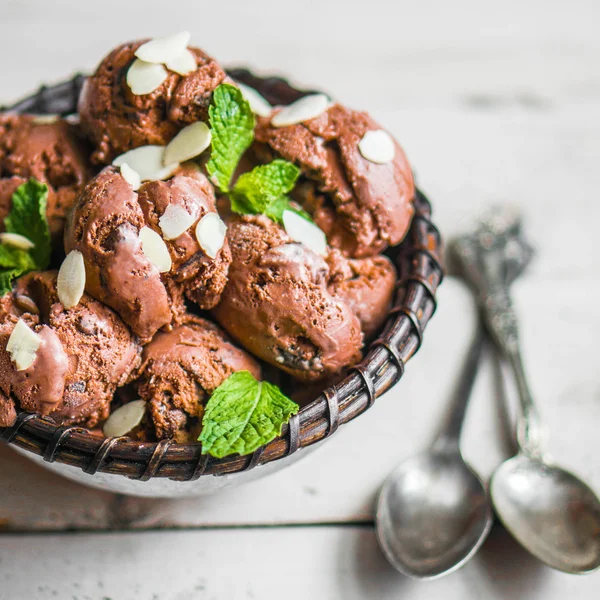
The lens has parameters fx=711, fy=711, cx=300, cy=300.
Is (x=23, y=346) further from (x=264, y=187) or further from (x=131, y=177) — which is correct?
(x=264, y=187)

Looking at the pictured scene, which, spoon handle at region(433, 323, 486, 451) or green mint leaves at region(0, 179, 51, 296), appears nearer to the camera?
green mint leaves at region(0, 179, 51, 296)

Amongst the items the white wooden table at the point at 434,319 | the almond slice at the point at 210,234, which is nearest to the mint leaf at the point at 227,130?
the almond slice at the point at 210,234

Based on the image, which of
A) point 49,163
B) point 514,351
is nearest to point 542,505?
point 514,351

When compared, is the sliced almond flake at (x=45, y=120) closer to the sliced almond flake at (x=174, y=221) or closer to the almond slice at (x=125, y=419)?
the sliced almond flake at (x=174, y=221)

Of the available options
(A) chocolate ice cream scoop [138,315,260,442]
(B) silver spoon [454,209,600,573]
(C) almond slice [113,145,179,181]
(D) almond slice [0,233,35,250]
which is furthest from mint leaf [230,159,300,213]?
(B) silver spoon [454,209,600,573]

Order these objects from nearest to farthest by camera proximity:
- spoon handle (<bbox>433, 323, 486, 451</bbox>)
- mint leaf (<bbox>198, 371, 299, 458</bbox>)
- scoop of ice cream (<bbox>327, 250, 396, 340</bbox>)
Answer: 1. mint leaf (<bbox>198, 371, 299, 458</bbox>)
2. scoop of ice cream (<bbox>327, 250, 396, 340</bbox>)
3. spoon handle (<bbox>433, 323, 486, 451</bbox>)

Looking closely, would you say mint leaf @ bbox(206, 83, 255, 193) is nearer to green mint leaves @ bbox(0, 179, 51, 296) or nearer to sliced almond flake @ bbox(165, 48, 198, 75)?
sliced almond flake @ bbox(165, 48, 198, 75)

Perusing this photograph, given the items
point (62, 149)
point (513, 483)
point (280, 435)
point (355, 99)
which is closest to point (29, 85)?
point (62, 149)
